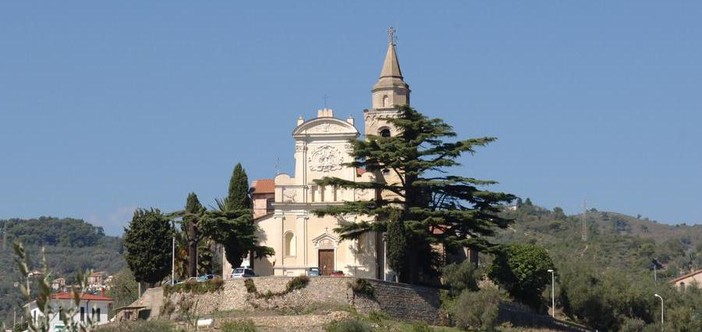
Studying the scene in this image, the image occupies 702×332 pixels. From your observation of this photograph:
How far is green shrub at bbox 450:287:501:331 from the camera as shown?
209 ft

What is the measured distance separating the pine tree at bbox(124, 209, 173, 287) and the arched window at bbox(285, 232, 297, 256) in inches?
227

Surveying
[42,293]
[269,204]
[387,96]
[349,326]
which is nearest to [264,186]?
[269,204]

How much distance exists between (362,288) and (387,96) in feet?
48.8

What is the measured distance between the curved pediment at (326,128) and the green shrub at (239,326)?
41.5 feet

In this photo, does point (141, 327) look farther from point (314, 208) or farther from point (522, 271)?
point (522, 271)

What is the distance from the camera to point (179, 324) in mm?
59188

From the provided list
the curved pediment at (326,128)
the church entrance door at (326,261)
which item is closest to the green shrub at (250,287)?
the church entrance door at (326,261)

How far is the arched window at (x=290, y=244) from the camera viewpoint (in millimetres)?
69875

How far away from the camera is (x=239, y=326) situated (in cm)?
5969

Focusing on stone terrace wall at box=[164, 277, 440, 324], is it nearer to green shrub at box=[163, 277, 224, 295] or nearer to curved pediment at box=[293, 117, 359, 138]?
green shrub at box=[163, 277, 224, 295]

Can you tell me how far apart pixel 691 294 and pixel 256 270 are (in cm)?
3493

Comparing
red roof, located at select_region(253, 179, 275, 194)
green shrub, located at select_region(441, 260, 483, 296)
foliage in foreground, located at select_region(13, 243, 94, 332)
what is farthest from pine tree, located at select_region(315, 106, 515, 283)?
foliage in foreground, located at select_region(13, 243, 94, 332)

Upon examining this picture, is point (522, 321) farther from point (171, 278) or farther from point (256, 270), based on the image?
point (171, 278)

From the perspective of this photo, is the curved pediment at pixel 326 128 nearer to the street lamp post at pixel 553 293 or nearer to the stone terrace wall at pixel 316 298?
the stone terrace wall at pixel 316 298
